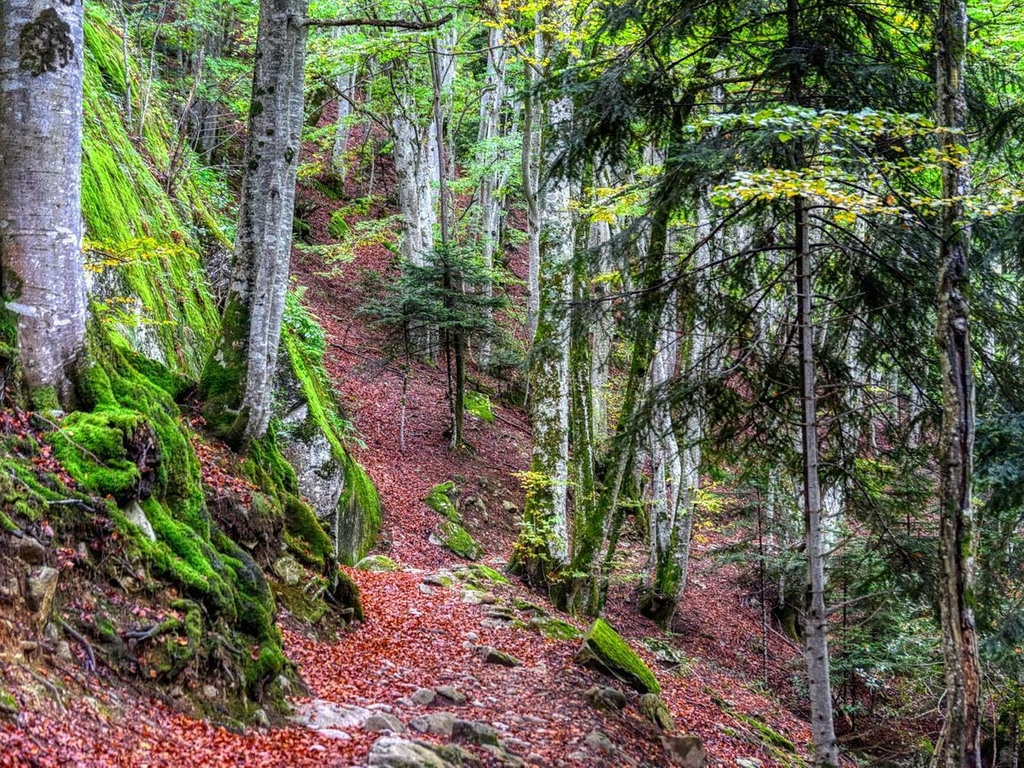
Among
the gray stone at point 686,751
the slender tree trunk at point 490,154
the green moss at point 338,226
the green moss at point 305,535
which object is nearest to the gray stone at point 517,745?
the gray stone at point 686,751

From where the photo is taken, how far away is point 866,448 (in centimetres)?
670

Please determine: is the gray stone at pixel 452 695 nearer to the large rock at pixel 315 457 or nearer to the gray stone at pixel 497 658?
the gray stone at pixel 497 658

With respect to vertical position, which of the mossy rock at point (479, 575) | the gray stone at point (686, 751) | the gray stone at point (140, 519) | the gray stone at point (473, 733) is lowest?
the gray stone at point (686, 751)

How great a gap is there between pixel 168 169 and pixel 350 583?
637cm

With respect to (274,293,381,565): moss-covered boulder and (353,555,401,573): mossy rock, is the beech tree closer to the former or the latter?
(274,293,381,565): moss-covered boulder

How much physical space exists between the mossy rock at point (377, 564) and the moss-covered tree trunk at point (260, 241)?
137 inches

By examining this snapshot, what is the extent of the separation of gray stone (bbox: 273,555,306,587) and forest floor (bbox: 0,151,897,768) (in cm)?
39

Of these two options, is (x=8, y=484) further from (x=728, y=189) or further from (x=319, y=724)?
(x=728, y=189)

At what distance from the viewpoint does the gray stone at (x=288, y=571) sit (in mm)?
6445

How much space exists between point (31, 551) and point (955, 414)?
234 inches

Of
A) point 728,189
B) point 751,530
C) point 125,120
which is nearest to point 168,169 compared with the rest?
point 125,120

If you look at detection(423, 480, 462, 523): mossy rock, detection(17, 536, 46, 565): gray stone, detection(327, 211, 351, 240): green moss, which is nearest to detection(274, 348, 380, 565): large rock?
detection(423, 480, 462, 523): mossy rock

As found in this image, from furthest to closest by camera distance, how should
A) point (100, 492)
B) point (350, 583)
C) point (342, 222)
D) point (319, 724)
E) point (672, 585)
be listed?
point (342, 222) → point (672, 585) → point (350, 583) → point (319, 724) → point (100, 492)

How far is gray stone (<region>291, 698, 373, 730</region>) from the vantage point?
190 inches
